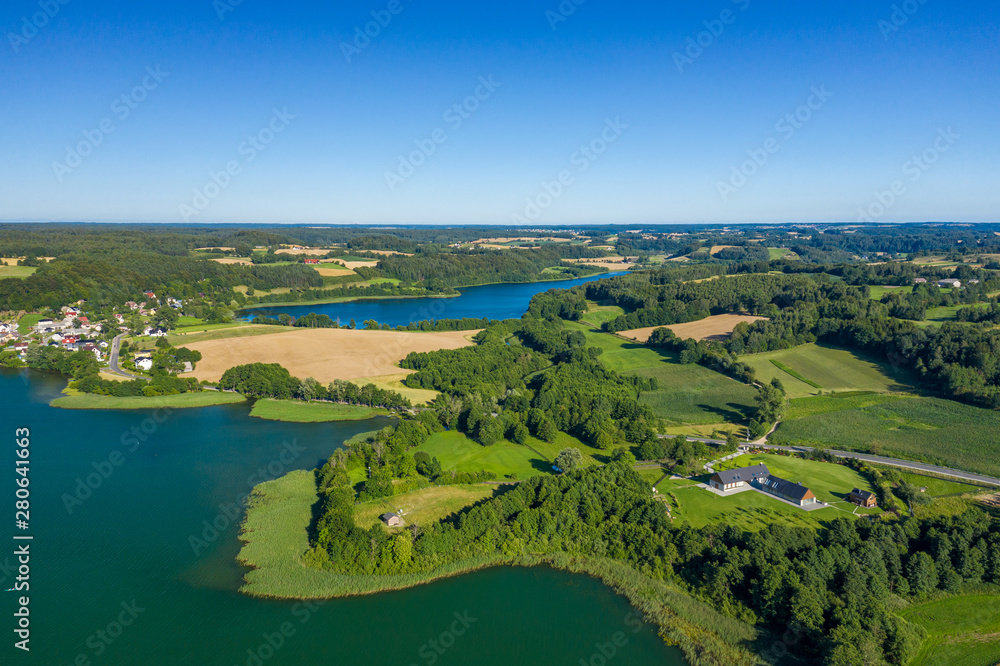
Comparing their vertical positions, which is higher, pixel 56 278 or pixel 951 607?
pixel 56 278

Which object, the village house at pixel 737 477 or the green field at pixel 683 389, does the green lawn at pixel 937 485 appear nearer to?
the village house at pixel 737 477

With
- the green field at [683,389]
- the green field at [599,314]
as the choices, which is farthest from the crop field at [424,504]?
the green field at [599,314]

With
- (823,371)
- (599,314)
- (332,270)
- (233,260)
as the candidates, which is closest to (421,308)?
(599,314)

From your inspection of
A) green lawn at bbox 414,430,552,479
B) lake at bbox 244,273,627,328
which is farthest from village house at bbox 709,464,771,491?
lake at bbox 244,273,627,328

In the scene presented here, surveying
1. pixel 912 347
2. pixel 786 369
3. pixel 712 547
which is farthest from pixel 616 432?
pixel 912 347

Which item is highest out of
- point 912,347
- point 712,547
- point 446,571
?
point 912,347

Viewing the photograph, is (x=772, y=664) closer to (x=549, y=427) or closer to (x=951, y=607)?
(x=951, y=607)

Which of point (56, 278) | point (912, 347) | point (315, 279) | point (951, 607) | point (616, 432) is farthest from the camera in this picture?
point (315, 279)

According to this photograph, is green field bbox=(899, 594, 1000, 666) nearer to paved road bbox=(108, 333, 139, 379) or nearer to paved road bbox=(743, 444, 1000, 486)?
paved road bbox=(743, 444, 1000, 486)
